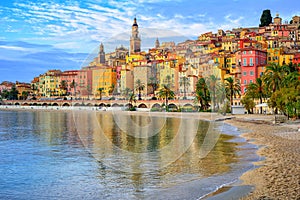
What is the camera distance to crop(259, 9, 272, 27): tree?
11202 cm

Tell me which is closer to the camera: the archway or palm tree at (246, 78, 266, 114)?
palm tree at (246, 78, 266, 114)

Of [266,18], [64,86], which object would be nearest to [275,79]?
[266,18]

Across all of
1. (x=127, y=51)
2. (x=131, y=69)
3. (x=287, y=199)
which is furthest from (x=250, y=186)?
(x=127, y=51)

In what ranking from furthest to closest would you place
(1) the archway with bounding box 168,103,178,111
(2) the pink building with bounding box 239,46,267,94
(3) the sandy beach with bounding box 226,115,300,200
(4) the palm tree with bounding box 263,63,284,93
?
(1) the archway with bounding box 168,103,178,111 < (2) the pink building with bounding box 239,46,267,94 < (4) the palm tree with bounding box 263,63,284,93 < (3) the sandy beach with bounding box 226,115,300,200

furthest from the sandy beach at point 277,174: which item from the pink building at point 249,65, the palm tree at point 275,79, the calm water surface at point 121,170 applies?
the pink building at point 249,65

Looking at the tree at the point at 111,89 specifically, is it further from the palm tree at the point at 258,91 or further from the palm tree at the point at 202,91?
the palm tree at the point at 258,91

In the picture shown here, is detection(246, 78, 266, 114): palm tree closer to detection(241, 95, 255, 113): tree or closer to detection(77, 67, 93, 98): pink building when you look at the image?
detection(241, 95, 255, 113): tree

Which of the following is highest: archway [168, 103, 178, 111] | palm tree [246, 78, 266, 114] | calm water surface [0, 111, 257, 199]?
palm tree [246, 78, 266, 114]

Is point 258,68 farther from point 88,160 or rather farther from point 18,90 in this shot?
point 18,90

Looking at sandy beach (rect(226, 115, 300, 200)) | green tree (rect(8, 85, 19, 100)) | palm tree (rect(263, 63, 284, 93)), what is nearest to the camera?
sandy beach (rect(226, 115, 300, 200))

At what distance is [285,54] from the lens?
240ft

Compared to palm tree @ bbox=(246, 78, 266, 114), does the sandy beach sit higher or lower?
lower

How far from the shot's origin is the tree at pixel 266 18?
112019mm

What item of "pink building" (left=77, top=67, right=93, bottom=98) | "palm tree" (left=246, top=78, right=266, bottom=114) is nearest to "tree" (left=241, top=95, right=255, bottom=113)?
"palm tree" (left=246, top=78, right=266, bottom=114)
